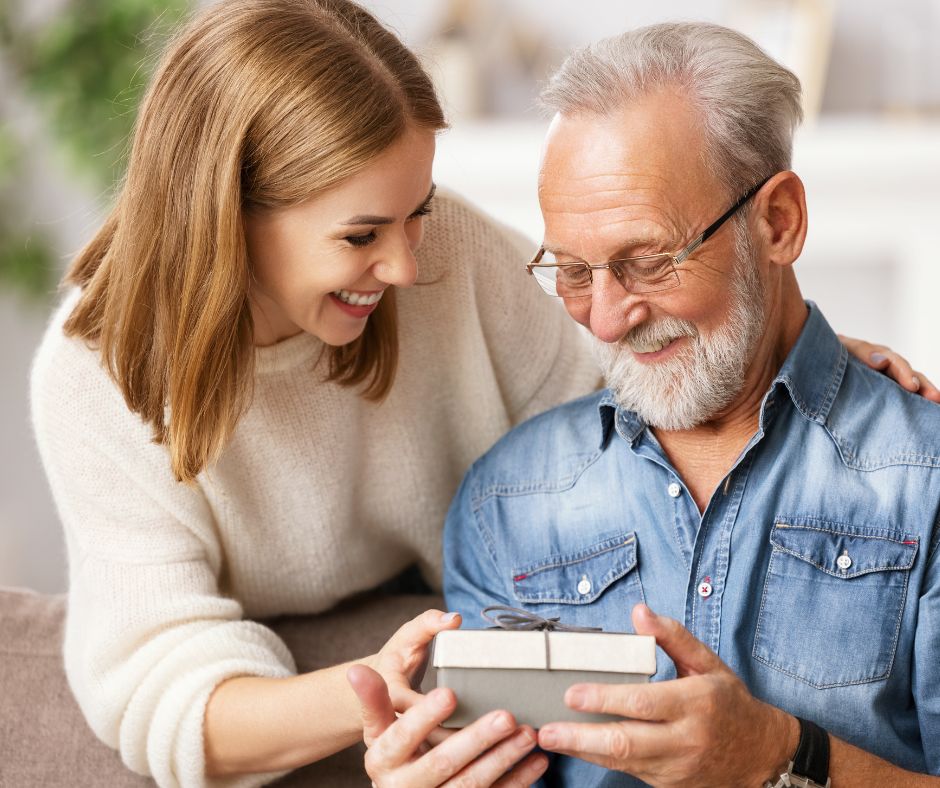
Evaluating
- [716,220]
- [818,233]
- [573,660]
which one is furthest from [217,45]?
[818,233]

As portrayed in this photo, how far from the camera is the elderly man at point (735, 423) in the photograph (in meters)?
1.45

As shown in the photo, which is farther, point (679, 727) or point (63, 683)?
point (63, 683)

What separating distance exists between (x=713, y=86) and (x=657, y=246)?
214 mm

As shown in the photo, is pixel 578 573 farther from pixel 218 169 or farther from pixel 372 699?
pixel 218 169

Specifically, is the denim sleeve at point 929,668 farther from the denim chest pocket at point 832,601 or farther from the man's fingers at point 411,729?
the man's fingers at point 411,729

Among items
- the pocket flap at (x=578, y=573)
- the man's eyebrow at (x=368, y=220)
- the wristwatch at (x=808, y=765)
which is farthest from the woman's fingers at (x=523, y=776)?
the man's eyebrow at (x=368, y=220)

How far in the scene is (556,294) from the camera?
1588mm

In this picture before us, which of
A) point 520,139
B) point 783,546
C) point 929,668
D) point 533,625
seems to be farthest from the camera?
point 520,139

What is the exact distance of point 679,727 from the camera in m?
1.19

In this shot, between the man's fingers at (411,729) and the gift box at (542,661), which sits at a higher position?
the gift box at (542,661)

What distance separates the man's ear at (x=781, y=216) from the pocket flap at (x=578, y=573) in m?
0.43

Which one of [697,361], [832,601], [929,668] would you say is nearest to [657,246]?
[697,361]

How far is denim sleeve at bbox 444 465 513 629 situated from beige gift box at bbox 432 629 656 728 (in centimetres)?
47

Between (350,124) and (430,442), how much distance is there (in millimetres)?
638
